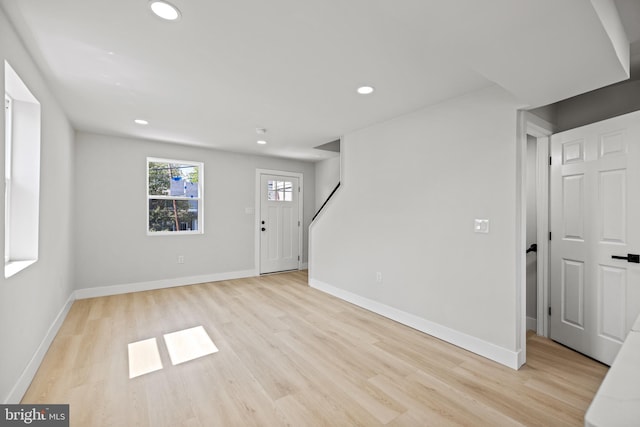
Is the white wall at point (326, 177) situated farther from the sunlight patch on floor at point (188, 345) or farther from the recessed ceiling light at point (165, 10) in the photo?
the recessed ceiling light at point (165, 10)

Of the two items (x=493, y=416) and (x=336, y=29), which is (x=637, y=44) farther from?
(x=493, y=416)

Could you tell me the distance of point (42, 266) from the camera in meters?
2.46

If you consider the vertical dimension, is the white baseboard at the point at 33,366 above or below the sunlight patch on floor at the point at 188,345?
above

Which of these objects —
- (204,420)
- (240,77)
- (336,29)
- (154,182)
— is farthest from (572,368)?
(154,182)

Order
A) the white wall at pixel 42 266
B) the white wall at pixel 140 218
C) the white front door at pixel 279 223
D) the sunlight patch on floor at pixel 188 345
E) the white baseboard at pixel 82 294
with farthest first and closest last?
the white front door at pixel 279 223
the white wall at pixel 140 218
the sunlight patch on floor at pixel 188 345
the white baseboard at pixel 82 294
the white wall at pixel 42 266

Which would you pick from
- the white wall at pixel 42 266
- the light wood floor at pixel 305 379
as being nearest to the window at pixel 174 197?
the white wall at pixel 42 266

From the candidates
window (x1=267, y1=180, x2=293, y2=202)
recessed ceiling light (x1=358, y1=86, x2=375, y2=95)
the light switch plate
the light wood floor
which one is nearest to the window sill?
the light wood floor

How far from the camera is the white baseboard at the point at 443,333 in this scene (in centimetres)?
236

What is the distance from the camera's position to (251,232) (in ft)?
18.2

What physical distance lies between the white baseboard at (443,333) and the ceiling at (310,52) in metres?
2.04

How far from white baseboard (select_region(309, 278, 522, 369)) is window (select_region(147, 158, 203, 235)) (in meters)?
2.90

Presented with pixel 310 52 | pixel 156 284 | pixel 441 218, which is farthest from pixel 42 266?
pixel 441 218

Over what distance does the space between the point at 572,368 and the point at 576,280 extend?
0.75m

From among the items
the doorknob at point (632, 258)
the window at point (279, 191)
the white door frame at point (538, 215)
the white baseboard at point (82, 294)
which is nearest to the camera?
the white baseboard at point (82, 294)
